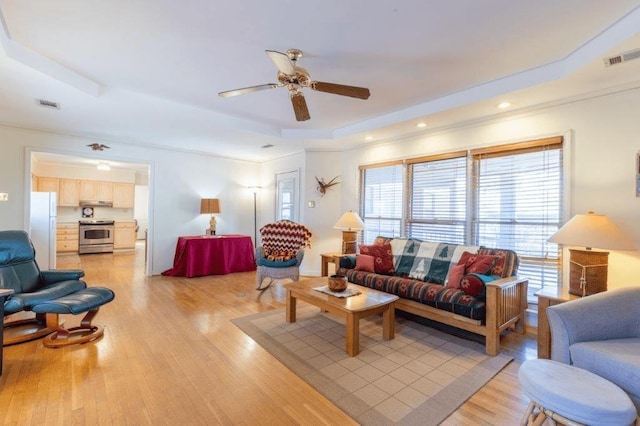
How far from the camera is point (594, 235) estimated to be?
240 centimetres

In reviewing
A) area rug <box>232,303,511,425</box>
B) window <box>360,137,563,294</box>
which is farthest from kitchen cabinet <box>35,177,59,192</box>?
window <box>360,137,563,294</box>

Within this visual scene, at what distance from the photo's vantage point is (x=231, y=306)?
12.6 ft

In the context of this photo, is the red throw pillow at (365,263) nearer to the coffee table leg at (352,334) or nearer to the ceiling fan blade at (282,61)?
the coffee table leg at (352,334)

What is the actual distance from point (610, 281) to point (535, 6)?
100 inches

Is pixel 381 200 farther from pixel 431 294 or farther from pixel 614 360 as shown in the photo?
pixel 614 360

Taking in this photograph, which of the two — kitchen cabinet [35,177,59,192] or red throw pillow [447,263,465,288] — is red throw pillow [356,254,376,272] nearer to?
red throw pillow [447,263,465,288]

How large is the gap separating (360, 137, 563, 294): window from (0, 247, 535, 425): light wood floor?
1.07 meters

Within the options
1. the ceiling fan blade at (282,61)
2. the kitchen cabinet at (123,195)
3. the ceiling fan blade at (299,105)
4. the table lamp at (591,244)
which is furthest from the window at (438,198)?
the kitchen cabinet at (123,195)

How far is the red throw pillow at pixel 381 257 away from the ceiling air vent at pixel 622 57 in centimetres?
267

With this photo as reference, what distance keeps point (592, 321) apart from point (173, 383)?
281cm

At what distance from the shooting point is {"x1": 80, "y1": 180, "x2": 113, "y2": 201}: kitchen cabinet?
26.0 feet

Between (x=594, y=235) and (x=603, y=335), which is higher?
(x=594, y=235)

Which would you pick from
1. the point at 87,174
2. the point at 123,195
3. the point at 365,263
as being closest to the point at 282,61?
the point at 365,263

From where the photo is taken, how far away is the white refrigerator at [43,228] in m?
4.94
